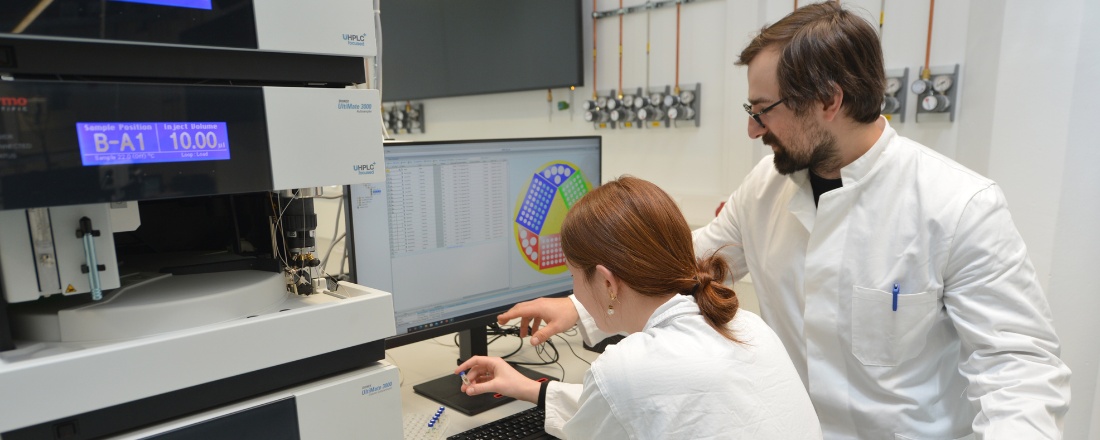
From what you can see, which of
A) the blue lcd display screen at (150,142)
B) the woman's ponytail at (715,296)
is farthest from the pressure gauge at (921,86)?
the blue lcd display screen at (150,142)

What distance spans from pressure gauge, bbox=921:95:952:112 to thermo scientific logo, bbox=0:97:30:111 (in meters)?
1.96

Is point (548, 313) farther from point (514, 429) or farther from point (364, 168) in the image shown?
point (364, 168)

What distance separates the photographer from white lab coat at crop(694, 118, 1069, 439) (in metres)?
0.99

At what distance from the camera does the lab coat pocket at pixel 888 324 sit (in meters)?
1.11

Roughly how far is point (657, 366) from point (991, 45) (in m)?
1.42

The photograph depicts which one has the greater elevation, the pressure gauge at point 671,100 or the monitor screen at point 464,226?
the pressure gauge at point 671,100

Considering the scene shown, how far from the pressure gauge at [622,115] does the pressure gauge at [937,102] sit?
105cm

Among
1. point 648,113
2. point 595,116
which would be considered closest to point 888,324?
point 648,113

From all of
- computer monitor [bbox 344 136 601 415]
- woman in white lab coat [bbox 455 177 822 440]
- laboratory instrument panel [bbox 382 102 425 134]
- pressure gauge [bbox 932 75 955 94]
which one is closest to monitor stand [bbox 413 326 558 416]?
computer monitor [bbox 344 136 601 415]

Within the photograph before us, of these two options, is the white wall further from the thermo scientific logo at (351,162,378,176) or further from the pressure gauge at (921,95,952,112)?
the thermo scientific logo at (351,162,378,176)

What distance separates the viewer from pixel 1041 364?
0.97 meters

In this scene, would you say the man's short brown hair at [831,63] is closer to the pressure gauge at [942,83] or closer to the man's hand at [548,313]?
the man's hand at [548,313]

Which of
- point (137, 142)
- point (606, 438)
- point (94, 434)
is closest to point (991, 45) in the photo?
point (606, 438)

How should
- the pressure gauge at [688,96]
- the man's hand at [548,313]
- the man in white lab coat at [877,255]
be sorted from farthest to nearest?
the pressure gauge at [688,96]
the man's hand at [548,313]
the man in white lab coat at [877,255]
